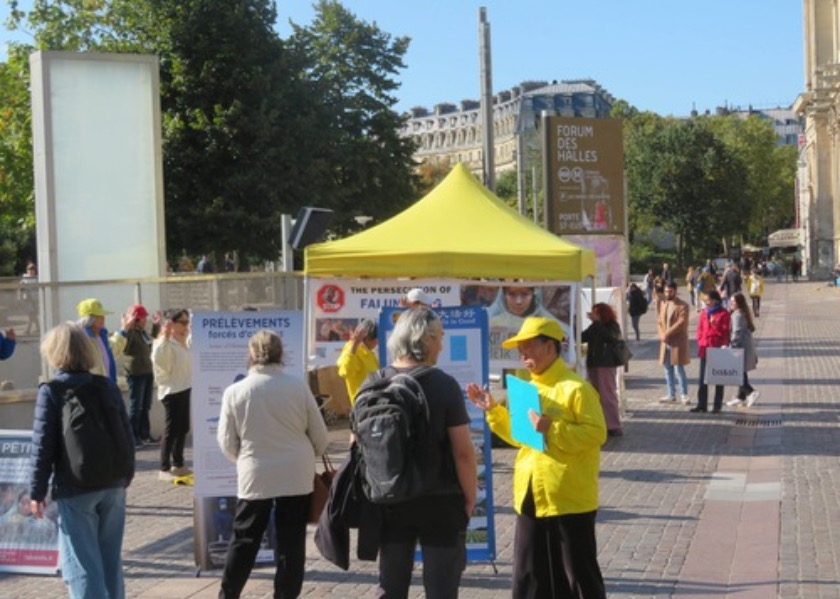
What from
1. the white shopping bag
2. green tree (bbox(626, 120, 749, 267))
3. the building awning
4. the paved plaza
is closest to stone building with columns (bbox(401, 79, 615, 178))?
the building awning

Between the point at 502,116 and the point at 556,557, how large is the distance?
168 meters

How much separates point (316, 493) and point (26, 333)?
9467 mm

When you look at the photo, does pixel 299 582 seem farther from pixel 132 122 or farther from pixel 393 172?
pixel 393 172

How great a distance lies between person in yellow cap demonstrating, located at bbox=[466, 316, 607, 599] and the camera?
21.2ft

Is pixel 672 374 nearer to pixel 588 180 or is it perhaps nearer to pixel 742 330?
pixel 742 330

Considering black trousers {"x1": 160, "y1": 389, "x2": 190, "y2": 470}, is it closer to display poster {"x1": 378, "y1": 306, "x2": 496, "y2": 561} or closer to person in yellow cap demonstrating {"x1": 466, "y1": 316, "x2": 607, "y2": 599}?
display poster {"x1": 378, "y1": 306, "x2": 496, "y2": 561}

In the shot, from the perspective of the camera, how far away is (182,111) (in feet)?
132

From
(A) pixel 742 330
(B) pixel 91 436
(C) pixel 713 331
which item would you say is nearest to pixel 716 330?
(C) pixel 713 331

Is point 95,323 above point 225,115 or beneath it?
beneath

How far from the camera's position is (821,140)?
3620 inches

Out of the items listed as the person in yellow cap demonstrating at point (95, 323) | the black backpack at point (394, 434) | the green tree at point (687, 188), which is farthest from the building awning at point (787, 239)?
the black backpack at point (394, 434)

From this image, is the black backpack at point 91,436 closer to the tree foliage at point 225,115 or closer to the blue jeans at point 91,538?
the blue jeans at point 91,538

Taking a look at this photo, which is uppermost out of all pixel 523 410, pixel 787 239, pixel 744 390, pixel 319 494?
pixel 787 239


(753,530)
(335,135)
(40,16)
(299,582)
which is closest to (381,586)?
(299,582)
